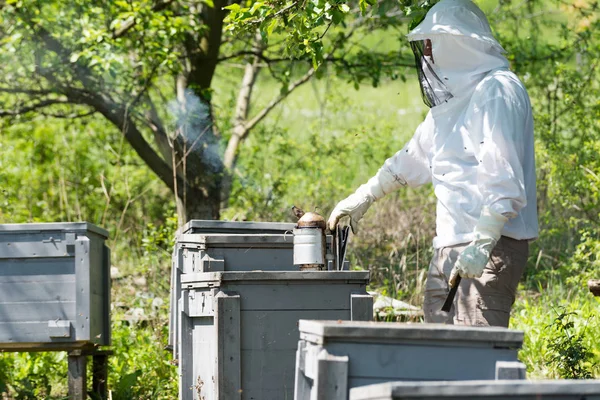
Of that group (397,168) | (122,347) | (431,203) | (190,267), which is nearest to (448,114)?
(397,168)

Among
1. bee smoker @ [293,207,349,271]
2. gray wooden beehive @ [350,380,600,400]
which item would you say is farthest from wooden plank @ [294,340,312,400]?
bee smoker @ [293,207,349,271]

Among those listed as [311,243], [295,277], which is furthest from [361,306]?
[311,243]

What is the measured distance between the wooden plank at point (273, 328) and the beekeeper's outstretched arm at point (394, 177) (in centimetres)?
50

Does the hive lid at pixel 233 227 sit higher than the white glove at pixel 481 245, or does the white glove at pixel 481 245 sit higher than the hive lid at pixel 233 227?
the hive lid at pixel 233 227

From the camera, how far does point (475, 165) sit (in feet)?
10.3

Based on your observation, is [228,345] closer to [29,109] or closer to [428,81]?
[428,81]

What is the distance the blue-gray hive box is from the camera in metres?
4.25

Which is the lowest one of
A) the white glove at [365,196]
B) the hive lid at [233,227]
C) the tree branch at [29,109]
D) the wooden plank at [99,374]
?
the wooden plank at [99,374]

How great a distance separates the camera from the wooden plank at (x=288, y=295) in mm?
3240

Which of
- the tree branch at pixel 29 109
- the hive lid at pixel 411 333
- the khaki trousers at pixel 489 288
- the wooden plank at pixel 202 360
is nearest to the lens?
the hive lid at pixel 411 333

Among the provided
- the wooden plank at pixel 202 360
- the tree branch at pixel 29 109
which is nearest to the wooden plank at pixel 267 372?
the wooden plank at pixel 202 360

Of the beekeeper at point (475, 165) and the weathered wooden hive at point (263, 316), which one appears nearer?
the beekeeper at point (475, 165)

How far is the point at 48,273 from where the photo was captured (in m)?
4.27

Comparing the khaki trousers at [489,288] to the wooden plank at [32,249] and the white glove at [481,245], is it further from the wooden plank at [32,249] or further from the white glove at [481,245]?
the wooden plank at [32,249]
